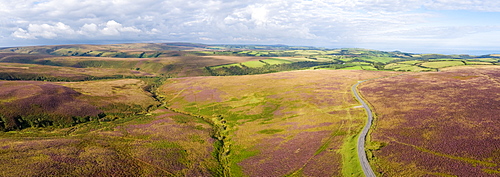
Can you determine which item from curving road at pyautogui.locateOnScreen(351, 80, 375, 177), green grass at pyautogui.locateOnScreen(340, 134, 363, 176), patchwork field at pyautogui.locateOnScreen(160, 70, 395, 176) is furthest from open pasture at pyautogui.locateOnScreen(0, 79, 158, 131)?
curving road at pyautogui.locateOnScreen(351, 80, 375, 177)

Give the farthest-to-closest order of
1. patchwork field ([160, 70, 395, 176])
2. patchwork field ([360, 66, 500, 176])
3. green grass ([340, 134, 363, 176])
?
patchwork field ([160, 70, 395, 176])
green grass ([340, 134, 363, 176])
patchwork field ([360, 66, 500, 176])

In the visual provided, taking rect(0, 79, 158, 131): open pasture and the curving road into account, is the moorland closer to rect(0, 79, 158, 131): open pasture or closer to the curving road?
rect(0, 79, 158, 131): open pasture

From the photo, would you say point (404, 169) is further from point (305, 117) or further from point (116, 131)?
point (116, 131)

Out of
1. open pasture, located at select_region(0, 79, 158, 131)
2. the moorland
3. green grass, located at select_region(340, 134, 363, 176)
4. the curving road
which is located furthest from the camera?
open pasture, located at select_region(0, 79, 158, 131)

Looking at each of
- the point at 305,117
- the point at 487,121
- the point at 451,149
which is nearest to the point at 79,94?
the point at 305,117

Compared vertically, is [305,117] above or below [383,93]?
below

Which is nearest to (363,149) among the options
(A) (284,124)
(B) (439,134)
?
(B) (439,134)
